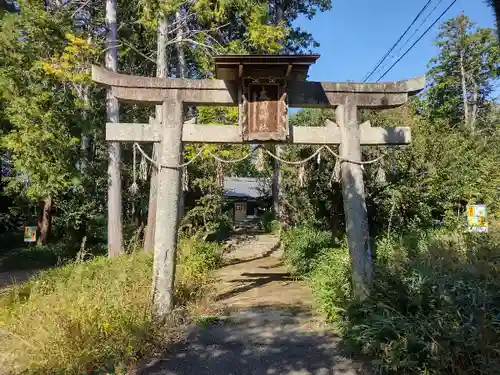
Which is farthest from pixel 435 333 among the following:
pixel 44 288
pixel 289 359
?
pixel 44 288

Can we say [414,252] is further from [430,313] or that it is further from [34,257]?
[34,257]

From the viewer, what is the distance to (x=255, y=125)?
18.5ft

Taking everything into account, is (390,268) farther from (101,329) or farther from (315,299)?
(101,329)

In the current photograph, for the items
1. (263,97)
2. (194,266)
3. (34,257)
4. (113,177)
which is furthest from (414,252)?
(34,257)

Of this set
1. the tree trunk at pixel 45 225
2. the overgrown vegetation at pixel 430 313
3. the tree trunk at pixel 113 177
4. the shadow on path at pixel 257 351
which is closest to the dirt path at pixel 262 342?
the shadow on path at pixel 257 351

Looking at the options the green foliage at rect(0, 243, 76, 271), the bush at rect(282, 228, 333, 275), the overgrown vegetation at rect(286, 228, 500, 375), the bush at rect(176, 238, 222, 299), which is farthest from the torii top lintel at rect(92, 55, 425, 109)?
the green foliage at rect(0, 243, 76, 271)

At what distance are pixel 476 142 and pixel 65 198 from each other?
49.9 ft

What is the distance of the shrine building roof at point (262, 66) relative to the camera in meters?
5.16

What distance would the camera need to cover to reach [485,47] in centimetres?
2794

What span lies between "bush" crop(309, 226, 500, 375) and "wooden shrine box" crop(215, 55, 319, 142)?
2.61 metres

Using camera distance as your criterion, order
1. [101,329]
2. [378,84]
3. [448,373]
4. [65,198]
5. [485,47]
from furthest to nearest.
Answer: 1. [485,47]
2. [65,198]
3. [378,84]
4. [101,329]
5. [448,373]

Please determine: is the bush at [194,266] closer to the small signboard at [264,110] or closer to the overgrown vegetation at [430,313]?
the overgrown vegetation at [430,313]

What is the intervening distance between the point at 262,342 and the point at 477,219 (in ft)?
15.8

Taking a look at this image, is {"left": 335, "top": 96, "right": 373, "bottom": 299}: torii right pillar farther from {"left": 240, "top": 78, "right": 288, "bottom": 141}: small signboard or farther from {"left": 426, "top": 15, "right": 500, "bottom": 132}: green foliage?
{"left": 426, "top": 15, "right": 500, "bottom": 132}: green foliage
